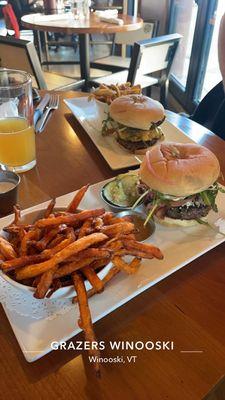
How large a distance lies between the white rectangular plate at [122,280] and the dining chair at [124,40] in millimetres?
3153

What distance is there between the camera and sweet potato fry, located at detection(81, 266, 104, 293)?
0.62m

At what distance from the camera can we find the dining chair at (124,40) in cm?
384

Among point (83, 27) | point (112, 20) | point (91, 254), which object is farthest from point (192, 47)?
point (91, 254)

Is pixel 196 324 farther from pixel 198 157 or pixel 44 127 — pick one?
pixel 44 127

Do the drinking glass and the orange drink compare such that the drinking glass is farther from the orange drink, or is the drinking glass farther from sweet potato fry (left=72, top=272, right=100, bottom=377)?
sweet potato fry (left=72, top=272, right=100, bottom=377)

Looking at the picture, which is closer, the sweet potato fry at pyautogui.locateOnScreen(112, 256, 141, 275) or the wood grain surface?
the sweet potato fry at pyautogui.locateOnScreen(112, 256, 141, 275)

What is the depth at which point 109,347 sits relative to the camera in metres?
0.66

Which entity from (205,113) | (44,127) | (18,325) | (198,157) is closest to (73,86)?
(205,113)

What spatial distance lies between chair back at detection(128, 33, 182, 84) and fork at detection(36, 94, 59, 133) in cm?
135

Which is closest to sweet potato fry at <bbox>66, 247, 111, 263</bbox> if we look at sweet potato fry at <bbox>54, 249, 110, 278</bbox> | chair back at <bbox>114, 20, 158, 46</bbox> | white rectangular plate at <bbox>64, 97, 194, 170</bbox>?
sweet potato fry at <bbox>54, 249, 110, 278</bbox>

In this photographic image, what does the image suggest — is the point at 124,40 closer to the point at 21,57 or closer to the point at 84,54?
the point at 84,54

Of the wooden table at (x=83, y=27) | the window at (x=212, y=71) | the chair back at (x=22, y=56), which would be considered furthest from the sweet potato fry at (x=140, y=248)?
the window at (x=212, y=71)

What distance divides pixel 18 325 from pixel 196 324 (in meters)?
0.38

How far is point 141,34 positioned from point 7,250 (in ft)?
14.7
